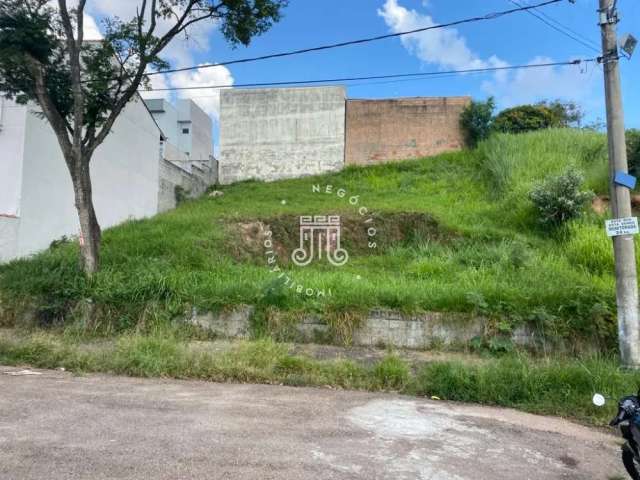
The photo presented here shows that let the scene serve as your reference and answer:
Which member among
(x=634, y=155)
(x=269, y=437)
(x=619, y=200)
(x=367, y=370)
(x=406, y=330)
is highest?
(x=634, y=155)

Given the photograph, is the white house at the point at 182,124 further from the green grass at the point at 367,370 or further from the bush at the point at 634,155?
the green grass at the point at 367,370

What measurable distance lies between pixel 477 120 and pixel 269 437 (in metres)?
17.4

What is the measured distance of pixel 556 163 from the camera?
12.5 meters

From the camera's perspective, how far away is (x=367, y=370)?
563 centimetres

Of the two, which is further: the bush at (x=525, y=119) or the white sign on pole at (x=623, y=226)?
the bush at (x=525, y=119)

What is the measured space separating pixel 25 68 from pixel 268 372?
6.02 metres

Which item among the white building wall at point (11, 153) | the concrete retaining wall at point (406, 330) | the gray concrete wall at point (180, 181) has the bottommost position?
the concrete retaining wall at point (406, 330)

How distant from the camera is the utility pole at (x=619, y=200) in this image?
18.3 feet

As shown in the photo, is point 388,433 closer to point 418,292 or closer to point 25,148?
point 418,292

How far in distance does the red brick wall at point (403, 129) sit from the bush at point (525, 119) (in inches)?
71.2

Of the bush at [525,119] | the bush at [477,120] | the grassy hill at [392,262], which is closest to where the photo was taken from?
the grassy hill at [392,262]

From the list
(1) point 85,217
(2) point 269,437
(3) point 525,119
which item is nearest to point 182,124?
(3) point 525,119

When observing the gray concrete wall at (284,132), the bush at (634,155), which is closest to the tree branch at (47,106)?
the bush at (634,155)

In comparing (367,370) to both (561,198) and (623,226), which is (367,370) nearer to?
(623,226)
